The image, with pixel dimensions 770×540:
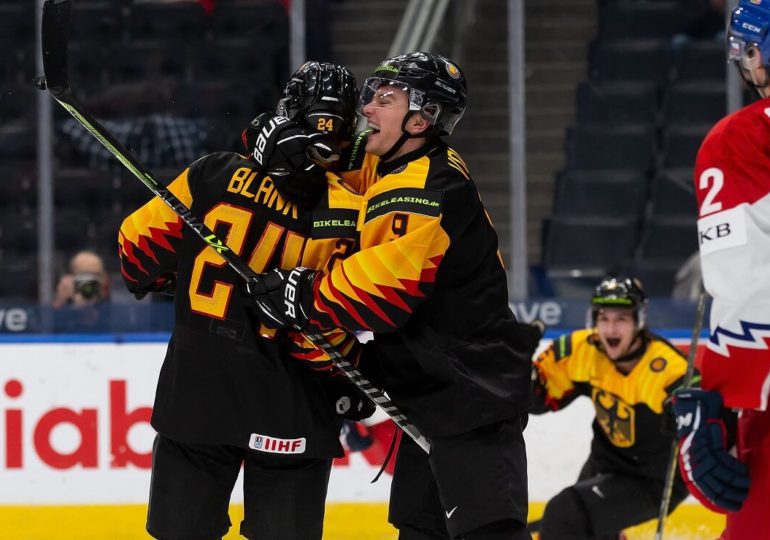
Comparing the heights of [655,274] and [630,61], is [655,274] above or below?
below

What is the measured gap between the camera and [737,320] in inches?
74.9

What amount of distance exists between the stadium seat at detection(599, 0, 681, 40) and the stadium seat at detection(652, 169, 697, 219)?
66 centimetres

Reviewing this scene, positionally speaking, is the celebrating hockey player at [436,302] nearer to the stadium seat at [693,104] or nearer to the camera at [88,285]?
the camera at [88,285]

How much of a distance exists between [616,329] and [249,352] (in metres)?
1.71

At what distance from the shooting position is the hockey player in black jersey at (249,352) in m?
2.53

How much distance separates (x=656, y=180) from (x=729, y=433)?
11.9 ft

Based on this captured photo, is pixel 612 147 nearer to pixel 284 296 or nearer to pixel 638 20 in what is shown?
pixel 638 20

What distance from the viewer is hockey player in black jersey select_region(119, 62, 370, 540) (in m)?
2.53

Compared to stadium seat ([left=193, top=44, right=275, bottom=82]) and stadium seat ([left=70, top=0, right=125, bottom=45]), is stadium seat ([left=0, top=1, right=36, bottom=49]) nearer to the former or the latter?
stadium seat ([left=70, top=0, right=125, bottom=45])

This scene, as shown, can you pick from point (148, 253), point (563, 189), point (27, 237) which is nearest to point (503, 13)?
point (563, 189)

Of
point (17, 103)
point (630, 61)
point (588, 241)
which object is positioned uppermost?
point (630, 61)

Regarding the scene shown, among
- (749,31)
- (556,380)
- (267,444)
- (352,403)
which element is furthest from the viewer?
(556,380)

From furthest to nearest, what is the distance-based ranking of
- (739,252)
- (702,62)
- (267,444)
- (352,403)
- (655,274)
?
(702,62), (655,274), (352,403), (267,444), (739,252)

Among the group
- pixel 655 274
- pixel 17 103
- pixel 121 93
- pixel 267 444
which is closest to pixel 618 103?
pixel 655 274
